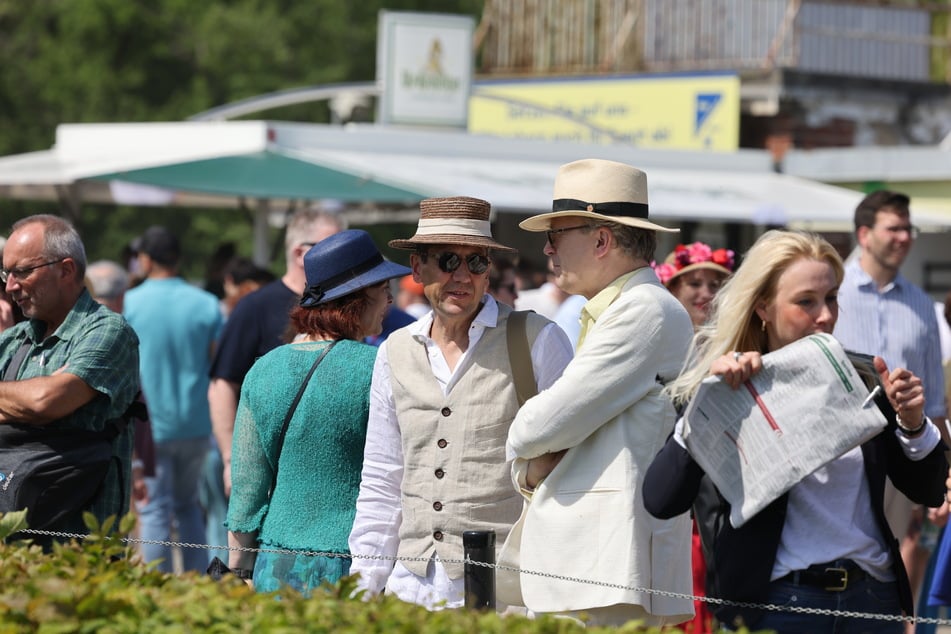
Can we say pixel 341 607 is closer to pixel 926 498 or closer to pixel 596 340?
pixel 596 340

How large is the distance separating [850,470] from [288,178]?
8654mm


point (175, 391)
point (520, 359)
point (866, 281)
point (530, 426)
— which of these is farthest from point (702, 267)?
point (175, 391)

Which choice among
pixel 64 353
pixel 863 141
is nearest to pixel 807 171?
pixel 863 141

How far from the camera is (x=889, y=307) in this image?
6.86 m

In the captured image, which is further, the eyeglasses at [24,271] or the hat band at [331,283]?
the eyeglasses at [24,271]

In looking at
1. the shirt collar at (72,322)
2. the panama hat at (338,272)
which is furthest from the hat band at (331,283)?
the shirt collar at (72,322)

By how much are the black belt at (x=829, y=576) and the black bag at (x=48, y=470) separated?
236 centimetres

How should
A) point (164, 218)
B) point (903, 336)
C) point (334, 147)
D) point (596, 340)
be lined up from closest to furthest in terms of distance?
point (596, 340) → point (903, 336) → point (334, 147) → point (164, 218)

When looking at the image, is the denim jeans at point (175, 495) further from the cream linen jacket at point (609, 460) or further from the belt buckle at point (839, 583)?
the belt buckle at point (839, 583)

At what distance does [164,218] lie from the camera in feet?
104

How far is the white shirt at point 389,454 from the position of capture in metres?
4.35

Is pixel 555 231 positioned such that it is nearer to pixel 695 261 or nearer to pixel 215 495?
pixel 695 261

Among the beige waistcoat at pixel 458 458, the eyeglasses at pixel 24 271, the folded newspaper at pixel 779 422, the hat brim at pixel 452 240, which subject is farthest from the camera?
the eyeglasses at pixel 24 271

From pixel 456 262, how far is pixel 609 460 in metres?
0.82
